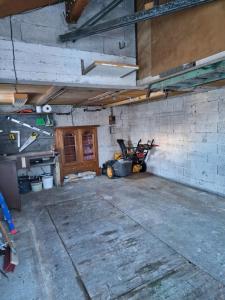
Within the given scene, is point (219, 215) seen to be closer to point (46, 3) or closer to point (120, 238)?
point (120, 238)

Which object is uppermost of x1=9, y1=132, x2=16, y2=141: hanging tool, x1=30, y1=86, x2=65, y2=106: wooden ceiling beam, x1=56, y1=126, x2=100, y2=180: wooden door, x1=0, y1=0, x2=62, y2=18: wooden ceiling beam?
x1=0, y1=0, x2=62, y2=18: wooden ceiling beam

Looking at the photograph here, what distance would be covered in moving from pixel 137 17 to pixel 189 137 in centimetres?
307

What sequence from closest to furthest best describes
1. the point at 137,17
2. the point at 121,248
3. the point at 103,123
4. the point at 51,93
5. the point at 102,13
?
the point at 137,17
the point at 121,248
the point at 102,13
the point at 51,93
the point at 103,123

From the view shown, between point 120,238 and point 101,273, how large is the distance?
661mm

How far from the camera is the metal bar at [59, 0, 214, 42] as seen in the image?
1984 mm

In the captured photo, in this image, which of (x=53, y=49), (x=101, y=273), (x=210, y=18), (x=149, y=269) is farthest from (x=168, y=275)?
(x=53, y=49)

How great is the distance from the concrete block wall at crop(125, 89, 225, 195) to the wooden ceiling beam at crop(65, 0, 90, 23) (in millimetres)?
2895

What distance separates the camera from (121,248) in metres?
Result: 2.47

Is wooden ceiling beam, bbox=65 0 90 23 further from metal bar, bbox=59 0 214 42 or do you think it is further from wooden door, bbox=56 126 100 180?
wooden door, bbox=56 126 100 180

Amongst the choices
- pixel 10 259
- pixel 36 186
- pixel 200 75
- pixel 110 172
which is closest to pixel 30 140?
pixel 36 186

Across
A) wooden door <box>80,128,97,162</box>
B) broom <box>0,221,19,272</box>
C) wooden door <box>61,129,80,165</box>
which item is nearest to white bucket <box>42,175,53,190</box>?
wooden door <box>61,129,80,165</box>

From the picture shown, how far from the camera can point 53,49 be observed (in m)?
2.53

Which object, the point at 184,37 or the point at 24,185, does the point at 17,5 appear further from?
the point at 24,185

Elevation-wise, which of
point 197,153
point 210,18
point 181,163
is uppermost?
point 210,18
